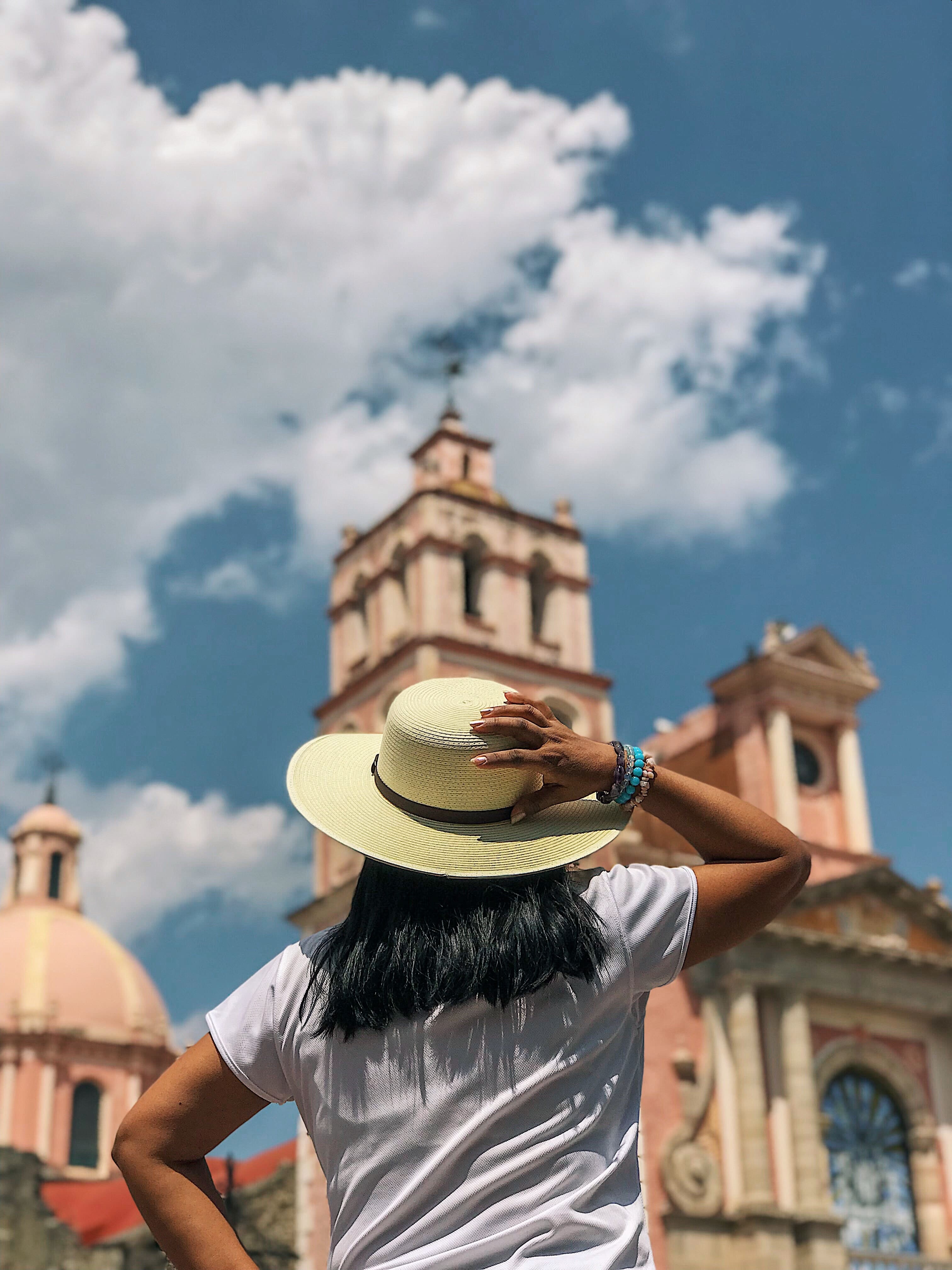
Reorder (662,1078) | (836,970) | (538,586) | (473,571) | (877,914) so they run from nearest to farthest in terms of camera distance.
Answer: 1. (662,1078)
2. (836,970)
3. (877,914)
4. (473,571)
5. (538,586)

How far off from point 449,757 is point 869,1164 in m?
21.6

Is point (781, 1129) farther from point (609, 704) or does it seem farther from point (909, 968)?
point (609, 704)

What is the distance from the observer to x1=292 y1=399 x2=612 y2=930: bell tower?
77.2 feet

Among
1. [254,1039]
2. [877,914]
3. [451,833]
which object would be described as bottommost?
[254,1039]

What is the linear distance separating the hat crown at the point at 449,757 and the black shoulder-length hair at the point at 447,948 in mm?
106

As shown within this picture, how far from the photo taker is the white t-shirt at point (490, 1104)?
183 cm

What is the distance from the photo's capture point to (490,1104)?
1.88 meters

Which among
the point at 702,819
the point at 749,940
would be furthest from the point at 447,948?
the point at 749,940

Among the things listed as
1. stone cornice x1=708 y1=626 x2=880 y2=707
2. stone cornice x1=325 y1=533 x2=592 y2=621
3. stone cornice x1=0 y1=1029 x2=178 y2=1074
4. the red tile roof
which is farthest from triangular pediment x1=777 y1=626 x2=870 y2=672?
stone cornice x1=0 y1=1029 x2=178 y2=1074

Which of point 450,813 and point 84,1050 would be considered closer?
point 450,813

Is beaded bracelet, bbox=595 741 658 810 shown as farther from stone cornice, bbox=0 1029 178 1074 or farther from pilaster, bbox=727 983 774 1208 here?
stone cornice, bbox=0 1029 178 1074

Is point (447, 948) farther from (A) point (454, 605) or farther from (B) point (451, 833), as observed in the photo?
(A) point (454, 605)

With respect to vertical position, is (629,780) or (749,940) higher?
(749,940)

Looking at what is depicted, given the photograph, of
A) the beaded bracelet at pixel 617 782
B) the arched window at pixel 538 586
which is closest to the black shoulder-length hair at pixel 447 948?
the beaded bracelet at pixel 617 782
